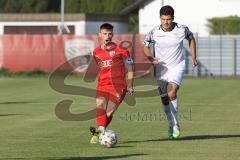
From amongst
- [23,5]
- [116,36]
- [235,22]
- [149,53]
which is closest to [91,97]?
[149,53]

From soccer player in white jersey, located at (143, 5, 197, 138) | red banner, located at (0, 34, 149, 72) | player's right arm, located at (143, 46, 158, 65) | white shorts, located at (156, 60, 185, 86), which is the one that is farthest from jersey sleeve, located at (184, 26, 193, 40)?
red banner, located at (0, 34, 149, 72)

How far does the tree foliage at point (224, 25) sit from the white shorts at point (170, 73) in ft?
137

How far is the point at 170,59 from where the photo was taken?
1440 centimetres

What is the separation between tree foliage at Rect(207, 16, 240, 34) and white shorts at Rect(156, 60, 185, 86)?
41626 mm

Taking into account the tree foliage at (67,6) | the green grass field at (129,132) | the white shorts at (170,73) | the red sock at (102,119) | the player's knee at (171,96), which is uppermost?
the tree foliage at (67,6)

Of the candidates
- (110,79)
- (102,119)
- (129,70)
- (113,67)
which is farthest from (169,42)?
(102,119)

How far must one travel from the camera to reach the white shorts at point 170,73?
47.0 ft

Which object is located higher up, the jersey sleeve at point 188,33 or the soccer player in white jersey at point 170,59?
the jersey sleeve at point 188,33

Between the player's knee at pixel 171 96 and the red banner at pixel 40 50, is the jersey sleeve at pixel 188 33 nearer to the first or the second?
the player's knee at pixel 171 96

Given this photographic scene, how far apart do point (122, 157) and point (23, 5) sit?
7889cm

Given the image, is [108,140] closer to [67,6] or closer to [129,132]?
[129,132]

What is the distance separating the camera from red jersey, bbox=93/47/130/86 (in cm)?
1362

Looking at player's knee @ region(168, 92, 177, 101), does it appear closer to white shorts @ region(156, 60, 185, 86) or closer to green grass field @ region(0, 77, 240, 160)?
white shorts @ region(156, 60, 185, 86)

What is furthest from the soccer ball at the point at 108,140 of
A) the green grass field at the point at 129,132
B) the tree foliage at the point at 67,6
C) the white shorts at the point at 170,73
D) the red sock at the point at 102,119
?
the tree foliage at the point at 67,6
